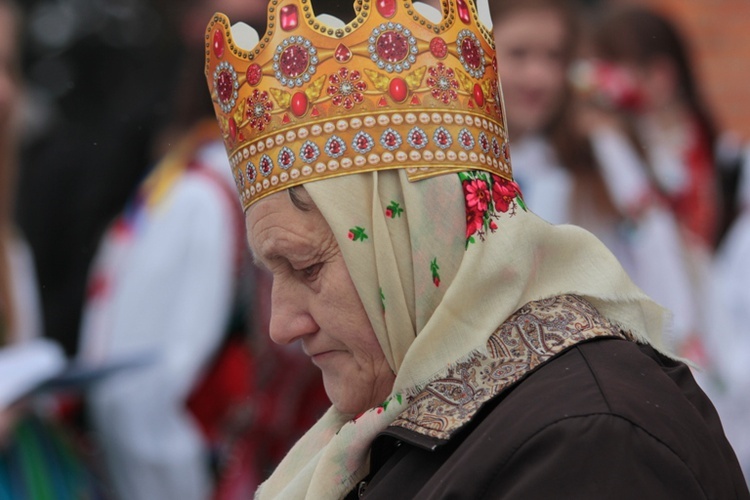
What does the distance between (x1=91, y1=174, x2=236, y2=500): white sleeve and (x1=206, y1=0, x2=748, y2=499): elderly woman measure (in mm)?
2345

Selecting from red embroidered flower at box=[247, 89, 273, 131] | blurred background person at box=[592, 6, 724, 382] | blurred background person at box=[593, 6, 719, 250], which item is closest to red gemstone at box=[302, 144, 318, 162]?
red embroidered flower at box=[247, 89, 273, 131]

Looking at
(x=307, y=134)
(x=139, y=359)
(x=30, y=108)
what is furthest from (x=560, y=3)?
(x=30, y=108)

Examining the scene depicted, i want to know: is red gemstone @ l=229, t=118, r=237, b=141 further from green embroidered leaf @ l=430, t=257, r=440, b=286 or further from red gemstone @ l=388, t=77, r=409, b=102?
green embroidered leaf @ l=430, t=257, r=440, b=286

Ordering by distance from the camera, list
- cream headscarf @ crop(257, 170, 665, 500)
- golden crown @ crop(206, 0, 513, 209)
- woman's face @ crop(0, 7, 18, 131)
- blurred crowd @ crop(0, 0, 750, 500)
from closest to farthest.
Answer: cream headscarf @ crop(257, 170, 665, 500) → golden crown @ crop(206, 0, 513, 209) → blurred crowd @ crop(0, 0, 750, 500) → woman's face @ crop(0, 7, 18, 131)

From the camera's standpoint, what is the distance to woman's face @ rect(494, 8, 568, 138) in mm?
4656

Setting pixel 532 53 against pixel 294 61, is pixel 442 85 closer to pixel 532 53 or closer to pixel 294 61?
pixel 294 61

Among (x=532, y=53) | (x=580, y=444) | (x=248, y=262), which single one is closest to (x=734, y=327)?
(x=532, y=53)

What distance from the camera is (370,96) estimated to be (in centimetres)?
220

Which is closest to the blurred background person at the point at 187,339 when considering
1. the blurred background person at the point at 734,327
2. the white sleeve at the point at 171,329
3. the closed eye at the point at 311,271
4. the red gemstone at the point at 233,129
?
the white sleeve at the point at 171,329

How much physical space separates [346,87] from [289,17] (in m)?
0.18

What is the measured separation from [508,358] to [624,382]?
202 millimetres

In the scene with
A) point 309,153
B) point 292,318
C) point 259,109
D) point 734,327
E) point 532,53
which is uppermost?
point 532,53

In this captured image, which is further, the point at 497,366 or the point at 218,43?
the point at 218,43

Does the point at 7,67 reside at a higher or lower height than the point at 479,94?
higher
